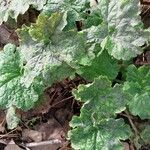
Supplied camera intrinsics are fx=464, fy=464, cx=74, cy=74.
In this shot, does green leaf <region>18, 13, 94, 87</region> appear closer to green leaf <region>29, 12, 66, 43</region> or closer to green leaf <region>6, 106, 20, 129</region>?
green leaf <region>29, 12, 66, 43</region>

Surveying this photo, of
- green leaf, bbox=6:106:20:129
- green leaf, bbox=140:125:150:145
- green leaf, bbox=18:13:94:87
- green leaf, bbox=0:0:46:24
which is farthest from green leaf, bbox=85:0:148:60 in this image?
green leaf, bbox=6:106:20:129

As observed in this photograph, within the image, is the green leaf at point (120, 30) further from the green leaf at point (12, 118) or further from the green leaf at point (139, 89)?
the green leaf at point (12, 118)

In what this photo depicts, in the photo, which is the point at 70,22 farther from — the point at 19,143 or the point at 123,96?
the point at 19,143

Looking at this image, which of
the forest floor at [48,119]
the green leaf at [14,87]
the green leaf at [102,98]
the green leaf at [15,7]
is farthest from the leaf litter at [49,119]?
the green leaf at [15,7]

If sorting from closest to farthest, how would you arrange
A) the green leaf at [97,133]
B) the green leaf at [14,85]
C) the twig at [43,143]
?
the green leaf at [97,133], the green leaf at [14,85], the twig at [43,143]

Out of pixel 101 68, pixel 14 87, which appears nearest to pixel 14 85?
pixel 14 87
